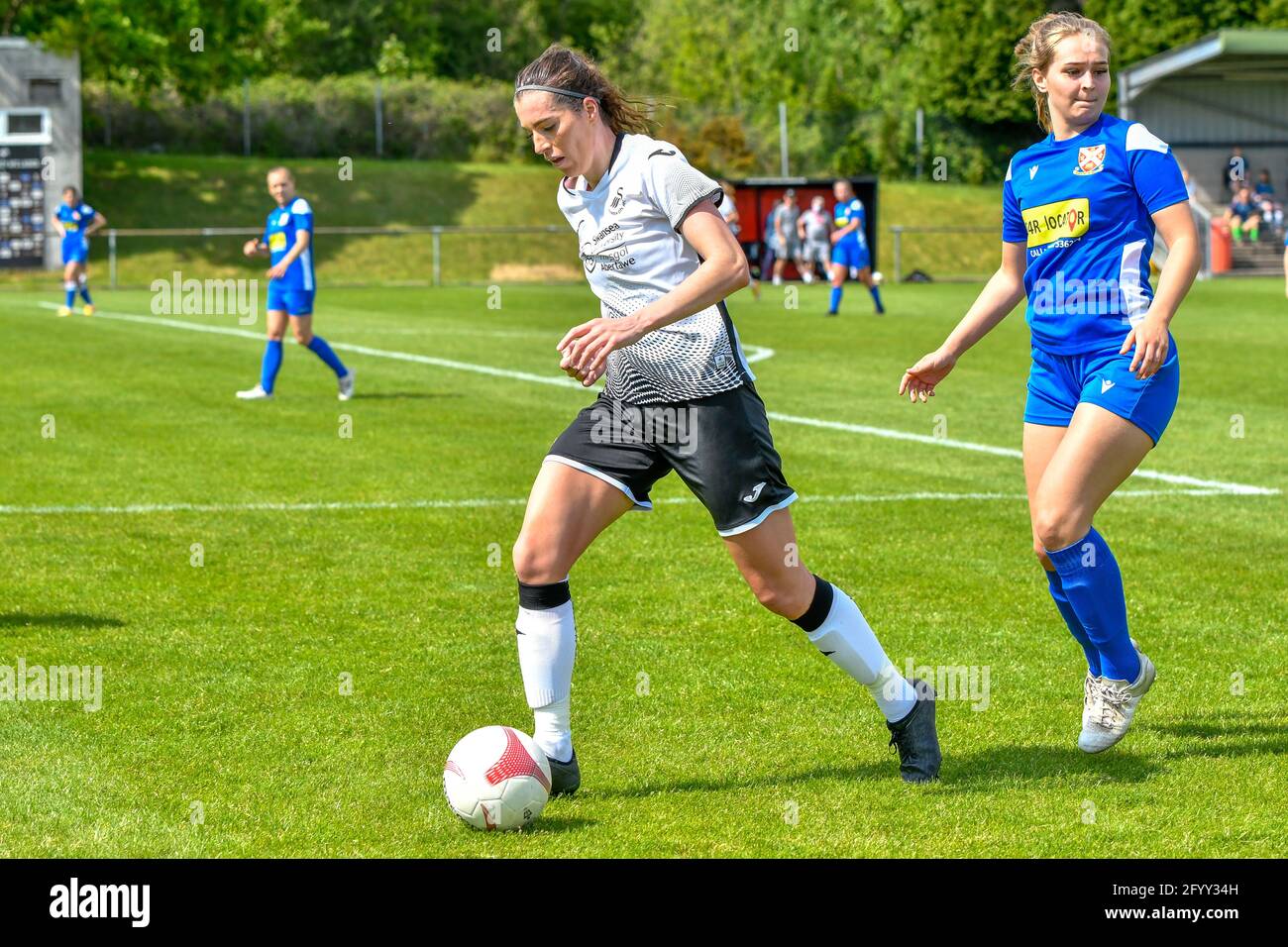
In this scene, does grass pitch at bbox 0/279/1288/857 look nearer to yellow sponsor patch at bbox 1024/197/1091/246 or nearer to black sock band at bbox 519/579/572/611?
black sock band at bbox 519/579/572/611

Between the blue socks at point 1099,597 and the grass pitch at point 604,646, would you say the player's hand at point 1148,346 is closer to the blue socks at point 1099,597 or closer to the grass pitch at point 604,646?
the blue socks at point 1099,597

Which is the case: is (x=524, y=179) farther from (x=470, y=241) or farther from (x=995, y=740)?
(x=995, y=740)

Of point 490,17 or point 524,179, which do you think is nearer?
point 524,179

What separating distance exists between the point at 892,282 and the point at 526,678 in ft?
134

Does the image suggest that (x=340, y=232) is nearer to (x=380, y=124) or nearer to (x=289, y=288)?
(x=380, y=124)

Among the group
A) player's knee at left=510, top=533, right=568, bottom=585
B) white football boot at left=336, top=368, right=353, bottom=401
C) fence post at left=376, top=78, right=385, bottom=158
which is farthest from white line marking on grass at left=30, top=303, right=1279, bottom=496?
fence post at left=376, top=78, right=385, bottom=158

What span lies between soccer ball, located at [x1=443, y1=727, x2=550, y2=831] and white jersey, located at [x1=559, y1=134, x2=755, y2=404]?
108 centimetres

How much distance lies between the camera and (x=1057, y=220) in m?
5.59

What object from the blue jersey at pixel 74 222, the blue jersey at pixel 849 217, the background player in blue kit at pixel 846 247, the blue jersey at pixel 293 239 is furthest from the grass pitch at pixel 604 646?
the blue jersey at pixel 74 222

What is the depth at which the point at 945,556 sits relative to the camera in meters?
8.97

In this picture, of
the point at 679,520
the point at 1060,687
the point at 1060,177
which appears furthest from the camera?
the point at 679,520

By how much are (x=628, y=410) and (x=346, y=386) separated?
11.9 metres

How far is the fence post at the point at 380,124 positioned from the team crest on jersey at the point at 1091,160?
56.2m

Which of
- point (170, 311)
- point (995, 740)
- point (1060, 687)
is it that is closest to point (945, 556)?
point (1060, 687)
